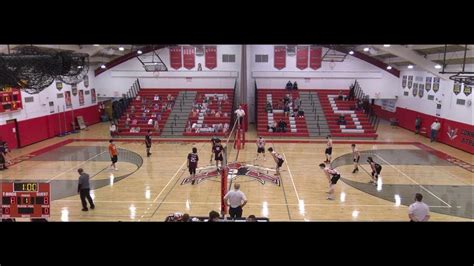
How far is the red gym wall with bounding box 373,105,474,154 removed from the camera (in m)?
19.2

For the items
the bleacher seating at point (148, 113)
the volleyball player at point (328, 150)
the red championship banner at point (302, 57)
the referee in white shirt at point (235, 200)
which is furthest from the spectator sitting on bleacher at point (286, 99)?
the referee in white shirt at point (235, 200)

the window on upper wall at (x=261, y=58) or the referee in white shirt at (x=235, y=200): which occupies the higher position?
the window on upper wall at (x=261, y=58)

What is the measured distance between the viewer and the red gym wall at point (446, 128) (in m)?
19.2

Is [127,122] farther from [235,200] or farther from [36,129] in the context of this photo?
[235,200]

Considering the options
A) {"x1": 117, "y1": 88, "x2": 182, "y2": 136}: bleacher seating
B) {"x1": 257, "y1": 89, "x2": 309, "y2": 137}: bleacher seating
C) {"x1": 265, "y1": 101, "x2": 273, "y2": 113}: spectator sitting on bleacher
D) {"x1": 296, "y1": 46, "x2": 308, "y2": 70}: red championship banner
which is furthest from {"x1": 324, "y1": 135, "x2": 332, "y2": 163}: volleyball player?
{"x1": 296, "y1": 46, "x2": 308, "y2": 70}: red championship banner

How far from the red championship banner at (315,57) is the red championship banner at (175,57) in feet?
35.2

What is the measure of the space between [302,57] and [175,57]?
34.1ft

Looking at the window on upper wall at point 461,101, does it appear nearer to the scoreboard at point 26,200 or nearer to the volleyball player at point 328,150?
the volleyball player at point 328,150

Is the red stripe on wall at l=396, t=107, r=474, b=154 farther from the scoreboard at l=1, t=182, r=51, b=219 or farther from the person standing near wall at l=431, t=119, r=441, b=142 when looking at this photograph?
the scoreboard at l=1, t=182, r=51, b=219

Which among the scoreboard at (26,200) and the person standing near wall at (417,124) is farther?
the person standing near wall at (417,124)
